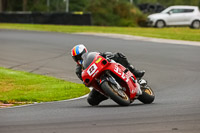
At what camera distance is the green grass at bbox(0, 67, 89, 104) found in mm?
12543

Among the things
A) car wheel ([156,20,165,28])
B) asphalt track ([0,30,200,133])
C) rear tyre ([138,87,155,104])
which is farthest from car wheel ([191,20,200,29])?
rear tyre ([138,87,155,104])

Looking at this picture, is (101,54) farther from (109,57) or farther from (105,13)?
(105,13)

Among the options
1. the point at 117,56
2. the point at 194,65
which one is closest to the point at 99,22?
the point at 194,65

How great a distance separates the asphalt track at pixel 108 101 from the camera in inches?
296

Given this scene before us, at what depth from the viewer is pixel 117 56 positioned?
10.2 m

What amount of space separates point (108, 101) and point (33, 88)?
3.02 meters

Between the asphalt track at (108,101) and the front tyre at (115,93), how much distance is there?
157 mm

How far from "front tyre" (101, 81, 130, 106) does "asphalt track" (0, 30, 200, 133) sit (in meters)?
0.16

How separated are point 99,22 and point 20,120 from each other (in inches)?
1437

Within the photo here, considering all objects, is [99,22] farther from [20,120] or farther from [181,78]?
[20,120]

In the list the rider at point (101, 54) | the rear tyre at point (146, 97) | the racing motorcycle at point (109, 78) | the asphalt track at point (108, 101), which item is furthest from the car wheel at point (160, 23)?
the racing motorcycle at point (109, 78)

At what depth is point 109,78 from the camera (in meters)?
9.66

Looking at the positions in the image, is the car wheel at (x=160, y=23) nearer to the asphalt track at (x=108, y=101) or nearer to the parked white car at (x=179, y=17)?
the parked white car at (x=179, y=17)

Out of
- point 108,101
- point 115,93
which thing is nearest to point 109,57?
point 115,93
